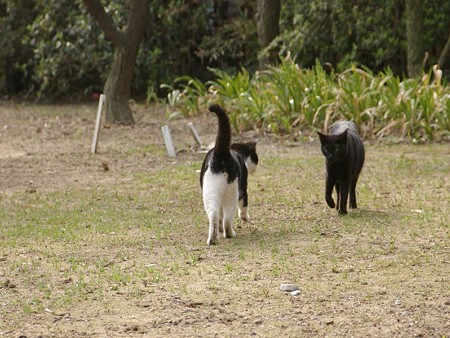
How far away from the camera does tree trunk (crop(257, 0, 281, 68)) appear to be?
61.3 feet

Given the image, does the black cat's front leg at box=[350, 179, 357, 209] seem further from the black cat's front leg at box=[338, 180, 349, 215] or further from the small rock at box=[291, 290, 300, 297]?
the small rock at box=[291, 290, 300, 297]

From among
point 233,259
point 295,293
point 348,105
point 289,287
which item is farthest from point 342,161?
point 348,105

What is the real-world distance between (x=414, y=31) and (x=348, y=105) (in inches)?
128

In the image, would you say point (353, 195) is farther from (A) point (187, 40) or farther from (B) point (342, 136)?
(A) point (187, 40)

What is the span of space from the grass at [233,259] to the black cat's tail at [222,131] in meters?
0.74

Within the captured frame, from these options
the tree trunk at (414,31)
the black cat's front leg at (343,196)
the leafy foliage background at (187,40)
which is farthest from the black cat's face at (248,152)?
the leafy foliage background at (187,40)

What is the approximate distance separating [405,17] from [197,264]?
474 inches

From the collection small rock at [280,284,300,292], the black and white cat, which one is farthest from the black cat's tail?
small rock at [280,284,300,292]

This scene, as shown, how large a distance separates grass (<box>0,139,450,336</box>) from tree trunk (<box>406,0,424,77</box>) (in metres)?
5.68

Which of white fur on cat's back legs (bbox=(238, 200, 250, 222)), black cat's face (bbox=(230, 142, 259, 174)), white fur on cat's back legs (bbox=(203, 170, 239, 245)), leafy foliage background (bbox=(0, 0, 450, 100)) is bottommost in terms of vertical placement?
white fur on cat's back legs (bbox=(238, 200, 250, 222))

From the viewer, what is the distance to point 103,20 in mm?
15898

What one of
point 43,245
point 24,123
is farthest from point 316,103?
point 43,245

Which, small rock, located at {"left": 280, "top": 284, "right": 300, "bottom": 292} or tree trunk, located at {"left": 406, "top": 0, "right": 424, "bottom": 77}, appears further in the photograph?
tree trunk, located at {"left": 406, "top": 0, "right": 424, "bottom": 77}

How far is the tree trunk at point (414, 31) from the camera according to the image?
54.0 ft
